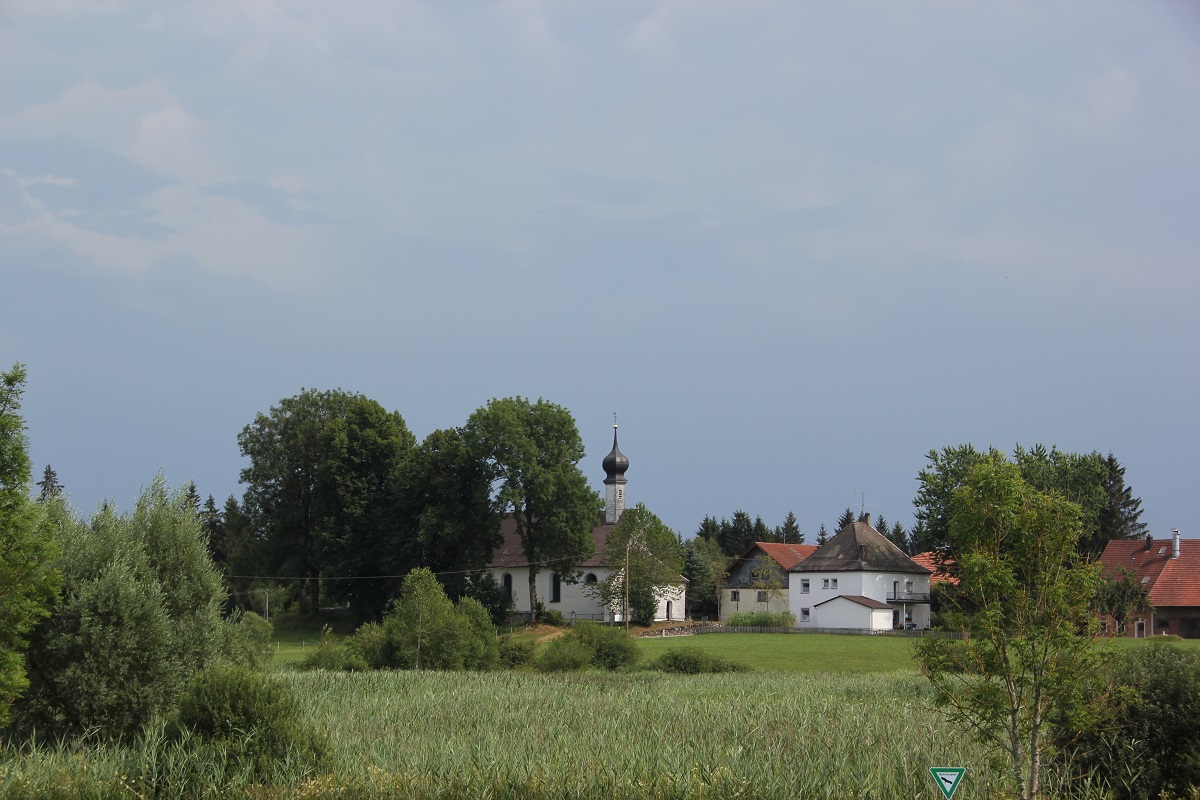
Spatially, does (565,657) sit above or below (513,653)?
above

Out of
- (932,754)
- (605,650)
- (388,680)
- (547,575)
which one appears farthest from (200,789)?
(547,575)

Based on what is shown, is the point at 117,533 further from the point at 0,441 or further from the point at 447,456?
the point at 447,456

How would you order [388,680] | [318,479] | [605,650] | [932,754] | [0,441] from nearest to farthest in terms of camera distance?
[932,754]
[0,441]
[388,680]
[605,650]
[318,479]

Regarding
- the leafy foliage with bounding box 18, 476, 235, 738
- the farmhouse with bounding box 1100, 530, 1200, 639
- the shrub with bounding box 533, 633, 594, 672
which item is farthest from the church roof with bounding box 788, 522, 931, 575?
the leafy foliage with bounding box 18, 476, 235, 738

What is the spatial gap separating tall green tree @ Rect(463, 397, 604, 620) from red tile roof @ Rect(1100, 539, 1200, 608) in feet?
103

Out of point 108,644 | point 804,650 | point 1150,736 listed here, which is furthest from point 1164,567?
point 108,644

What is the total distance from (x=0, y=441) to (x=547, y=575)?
6651 cm

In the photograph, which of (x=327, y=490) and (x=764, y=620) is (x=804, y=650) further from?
(x=327, y=490)

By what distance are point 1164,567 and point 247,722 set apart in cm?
6627

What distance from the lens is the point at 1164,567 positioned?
65312 millimetres

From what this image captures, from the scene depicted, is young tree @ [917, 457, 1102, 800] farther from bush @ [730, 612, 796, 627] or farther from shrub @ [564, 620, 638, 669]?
bush @ [730, 612, 796, 627]

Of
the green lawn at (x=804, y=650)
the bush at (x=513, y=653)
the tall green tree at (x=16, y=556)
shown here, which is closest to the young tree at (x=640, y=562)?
the green lawn at (x=804, y=650)

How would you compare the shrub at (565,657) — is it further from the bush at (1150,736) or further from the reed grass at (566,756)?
the bush at (1150,736)

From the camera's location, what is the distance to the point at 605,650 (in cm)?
3972
